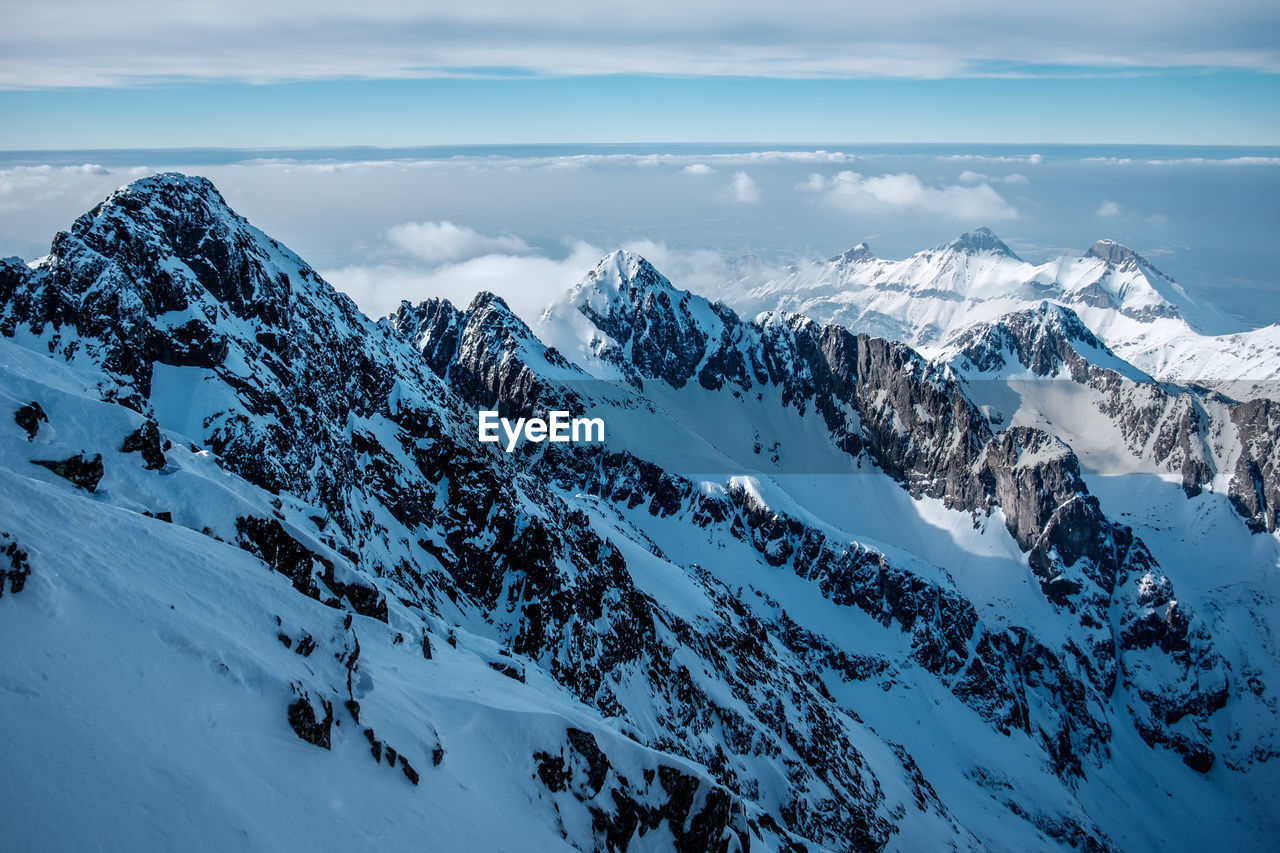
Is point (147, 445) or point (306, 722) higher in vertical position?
point (147, 445)

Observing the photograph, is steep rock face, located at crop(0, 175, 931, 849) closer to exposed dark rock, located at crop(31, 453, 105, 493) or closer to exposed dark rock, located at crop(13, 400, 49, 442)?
exposed dark rock, located at crop(31, 453, 105, 493)

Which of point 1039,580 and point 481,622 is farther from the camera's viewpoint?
point 1039,580

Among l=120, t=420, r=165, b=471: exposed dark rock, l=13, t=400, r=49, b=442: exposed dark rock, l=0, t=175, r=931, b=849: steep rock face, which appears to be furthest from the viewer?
l=0, t=175, r=931, b=849: steep rock face

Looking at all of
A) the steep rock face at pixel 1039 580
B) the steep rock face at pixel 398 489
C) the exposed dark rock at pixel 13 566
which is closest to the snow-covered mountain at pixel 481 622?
the exposed dark rock at pixel 13 566

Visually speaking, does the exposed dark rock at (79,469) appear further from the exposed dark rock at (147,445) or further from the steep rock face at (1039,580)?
the steep rock face at (1039,580)

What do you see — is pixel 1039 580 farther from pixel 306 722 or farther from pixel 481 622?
pixel 306 722

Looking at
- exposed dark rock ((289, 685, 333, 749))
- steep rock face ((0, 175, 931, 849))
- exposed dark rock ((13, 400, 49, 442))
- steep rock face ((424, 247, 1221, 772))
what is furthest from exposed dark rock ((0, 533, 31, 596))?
steep rock face ((424, 247, 1221, 772))

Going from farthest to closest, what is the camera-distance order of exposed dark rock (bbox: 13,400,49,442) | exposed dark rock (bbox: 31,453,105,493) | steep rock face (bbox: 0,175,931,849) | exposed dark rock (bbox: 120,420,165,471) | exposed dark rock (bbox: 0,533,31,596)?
steep rock face (bbox: 0,175,931,849), exposed dark rock (bbox: 120,420,165,471), exposed dark rock (bbox: 13,400,49,442), exposed dark rock (bbox: 31,453,105,493), exposed dark rock (bbox: 0,533,31,596)

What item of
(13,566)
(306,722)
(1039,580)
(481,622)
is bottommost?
(1039,580)

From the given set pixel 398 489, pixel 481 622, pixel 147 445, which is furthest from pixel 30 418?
pixel 398 489
